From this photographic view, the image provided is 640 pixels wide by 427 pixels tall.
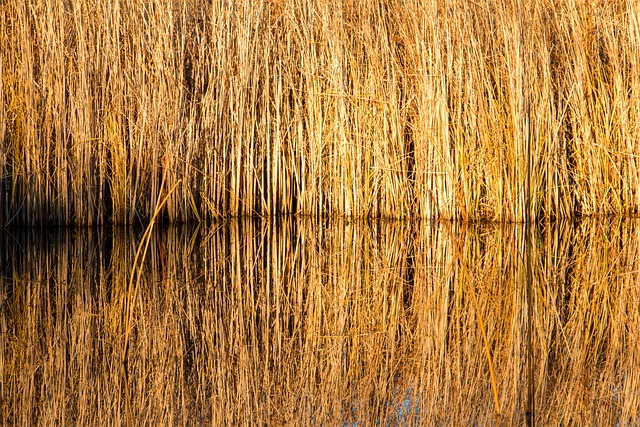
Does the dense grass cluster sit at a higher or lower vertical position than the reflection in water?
higher

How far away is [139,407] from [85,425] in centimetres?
16

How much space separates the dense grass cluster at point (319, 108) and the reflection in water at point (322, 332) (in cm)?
66

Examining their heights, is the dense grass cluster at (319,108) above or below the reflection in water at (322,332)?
above

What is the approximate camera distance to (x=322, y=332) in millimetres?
2797

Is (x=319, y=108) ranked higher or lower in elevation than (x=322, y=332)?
higher

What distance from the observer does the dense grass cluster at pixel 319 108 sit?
4965 millimetres

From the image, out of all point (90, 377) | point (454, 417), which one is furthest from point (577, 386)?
point (90, 377)

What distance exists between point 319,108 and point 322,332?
2882mm

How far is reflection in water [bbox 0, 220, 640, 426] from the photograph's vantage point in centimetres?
207

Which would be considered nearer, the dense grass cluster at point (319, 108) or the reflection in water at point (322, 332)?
the reflection in water at point (322, 332)

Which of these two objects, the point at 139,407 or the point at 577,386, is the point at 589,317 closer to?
the point at 577,386

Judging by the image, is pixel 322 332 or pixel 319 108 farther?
pixel 319 108

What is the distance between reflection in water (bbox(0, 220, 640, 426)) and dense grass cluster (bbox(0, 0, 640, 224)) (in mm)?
656

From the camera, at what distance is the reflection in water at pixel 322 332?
207 cm
